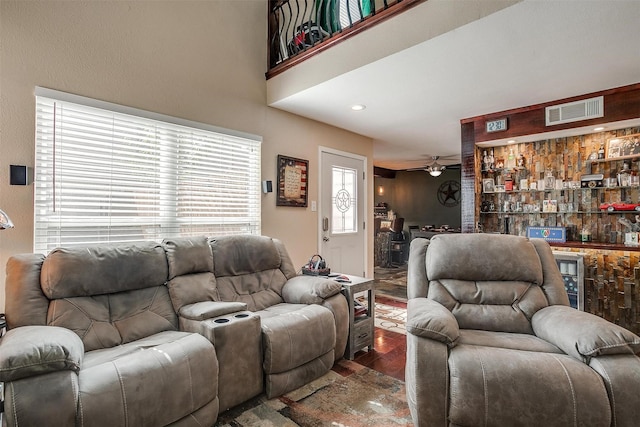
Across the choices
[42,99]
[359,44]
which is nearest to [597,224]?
[359,44]

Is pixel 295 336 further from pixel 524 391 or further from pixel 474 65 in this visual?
pixel 474 65

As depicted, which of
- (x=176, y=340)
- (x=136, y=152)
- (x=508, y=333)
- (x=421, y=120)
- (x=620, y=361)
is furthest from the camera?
(x=421, y=120)

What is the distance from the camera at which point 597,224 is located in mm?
3729

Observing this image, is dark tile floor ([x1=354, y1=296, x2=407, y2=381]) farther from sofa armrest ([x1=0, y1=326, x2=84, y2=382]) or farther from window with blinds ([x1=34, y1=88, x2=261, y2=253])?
sofa armrest ([x1=0, y1=326, x2=84, y2=382])

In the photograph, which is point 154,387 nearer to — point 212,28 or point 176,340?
point 176,340

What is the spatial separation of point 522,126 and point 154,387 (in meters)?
4.29

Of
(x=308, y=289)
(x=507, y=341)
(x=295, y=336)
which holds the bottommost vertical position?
(x=295, y=336)

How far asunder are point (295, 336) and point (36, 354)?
4.31ft

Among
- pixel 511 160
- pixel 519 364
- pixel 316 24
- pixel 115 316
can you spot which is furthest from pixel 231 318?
pixel 511 160

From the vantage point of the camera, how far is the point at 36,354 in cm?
129

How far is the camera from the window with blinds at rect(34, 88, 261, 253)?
88.0 inches

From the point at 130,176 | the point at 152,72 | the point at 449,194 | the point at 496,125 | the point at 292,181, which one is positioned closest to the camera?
the point at 130,176

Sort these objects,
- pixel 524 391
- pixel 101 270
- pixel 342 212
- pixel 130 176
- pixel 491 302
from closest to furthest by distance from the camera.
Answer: pixel 524 391 → pixel 101 270 → pixel 491 302 → pixel 130 176 → pixel 342 212

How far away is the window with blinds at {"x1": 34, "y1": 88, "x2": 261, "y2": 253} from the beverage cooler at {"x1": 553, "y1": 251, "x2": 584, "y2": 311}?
3.48 meters
